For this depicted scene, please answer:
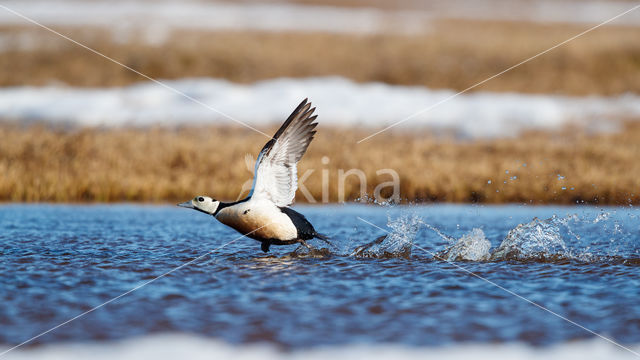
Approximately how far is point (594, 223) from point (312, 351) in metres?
7.44

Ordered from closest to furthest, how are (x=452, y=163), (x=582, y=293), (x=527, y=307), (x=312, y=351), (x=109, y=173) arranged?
(x=312, y=351)
(x=527, y=307)
(x=582, y=293)
(x=109, y=173)
(x=452, y=163)

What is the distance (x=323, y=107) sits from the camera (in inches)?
874

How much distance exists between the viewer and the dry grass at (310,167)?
551 inches

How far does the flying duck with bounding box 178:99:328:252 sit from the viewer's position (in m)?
8.74

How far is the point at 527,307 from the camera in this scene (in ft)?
22.4

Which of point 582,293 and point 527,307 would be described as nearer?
point 527,307

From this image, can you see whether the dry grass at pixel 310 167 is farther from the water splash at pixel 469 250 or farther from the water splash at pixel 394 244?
the water splash at pixel 469 250

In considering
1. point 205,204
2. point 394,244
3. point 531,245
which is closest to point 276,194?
point 205,204

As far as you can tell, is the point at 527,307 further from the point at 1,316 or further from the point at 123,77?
the point at 123,77

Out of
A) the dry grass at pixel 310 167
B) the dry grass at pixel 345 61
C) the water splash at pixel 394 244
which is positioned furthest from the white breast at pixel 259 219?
the dry grass at pixel 345 61

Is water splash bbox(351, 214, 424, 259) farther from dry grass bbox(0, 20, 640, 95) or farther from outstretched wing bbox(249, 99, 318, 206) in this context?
dry grass bbox(0, 20, 640, 95)

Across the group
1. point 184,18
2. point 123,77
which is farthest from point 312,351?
point 184,18

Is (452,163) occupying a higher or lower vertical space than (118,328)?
higher

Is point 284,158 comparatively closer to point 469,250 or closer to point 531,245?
point 469,250
